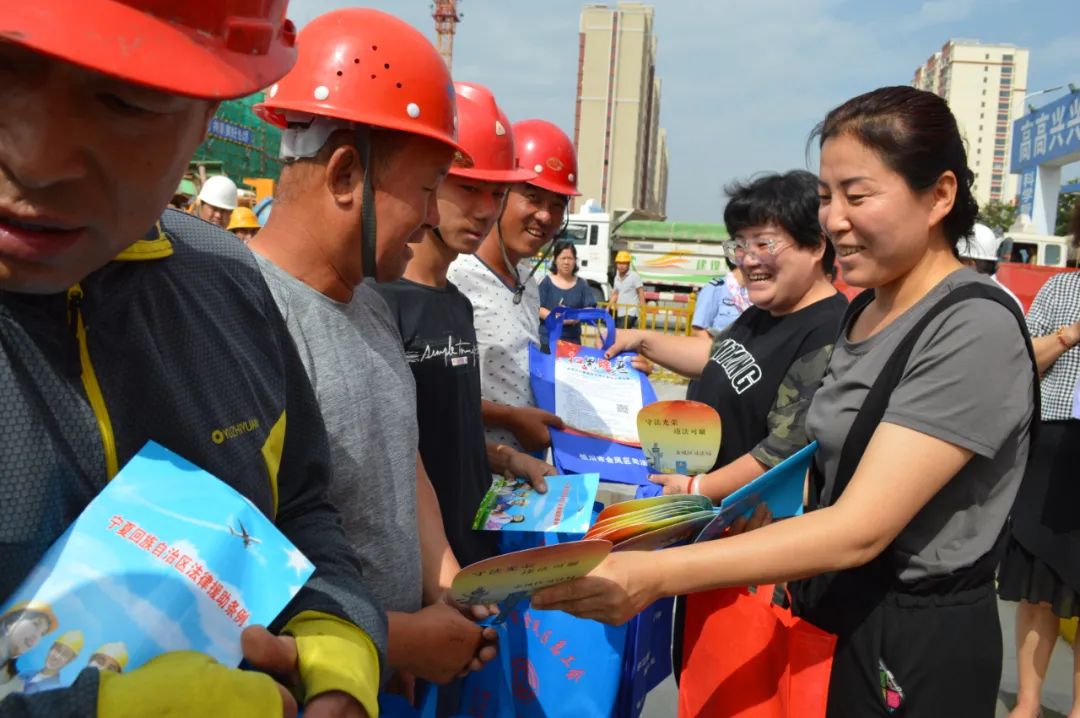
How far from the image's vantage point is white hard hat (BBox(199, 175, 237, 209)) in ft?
24.9

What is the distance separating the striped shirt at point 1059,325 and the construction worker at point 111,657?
3974 mm

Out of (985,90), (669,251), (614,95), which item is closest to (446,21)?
(614,95)

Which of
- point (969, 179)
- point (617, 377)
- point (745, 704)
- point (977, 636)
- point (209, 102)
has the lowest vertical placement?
point (745, 704)

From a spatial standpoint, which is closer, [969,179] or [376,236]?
[376,236]

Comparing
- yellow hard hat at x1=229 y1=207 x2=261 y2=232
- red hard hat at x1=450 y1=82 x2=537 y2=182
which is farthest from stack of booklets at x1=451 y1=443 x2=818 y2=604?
yellow hard hat at x1=229 y1=207 x2=261 y2=232

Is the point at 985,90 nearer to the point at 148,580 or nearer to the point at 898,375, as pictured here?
the point at 898,375

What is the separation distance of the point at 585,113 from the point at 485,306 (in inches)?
2456

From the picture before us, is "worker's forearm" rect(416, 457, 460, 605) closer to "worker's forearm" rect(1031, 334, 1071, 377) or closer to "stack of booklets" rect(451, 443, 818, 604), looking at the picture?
"stack of booklets" rect(451, 443, 818, 604)

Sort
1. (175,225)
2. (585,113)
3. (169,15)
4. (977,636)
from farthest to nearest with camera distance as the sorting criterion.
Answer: (585,113)
(977,636)
(175,225)
(169,15)

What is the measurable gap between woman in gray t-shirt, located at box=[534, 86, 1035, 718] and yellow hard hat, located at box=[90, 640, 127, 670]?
87 centimetres

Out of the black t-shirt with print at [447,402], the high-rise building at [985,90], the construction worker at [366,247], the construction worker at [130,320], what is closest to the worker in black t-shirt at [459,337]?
→ the black t-shirt with print at [447,402]

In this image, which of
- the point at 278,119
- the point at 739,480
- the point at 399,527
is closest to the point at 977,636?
the point at 739,480

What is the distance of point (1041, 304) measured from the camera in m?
3.97

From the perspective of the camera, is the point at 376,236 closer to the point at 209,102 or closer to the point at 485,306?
the point at 209,102
